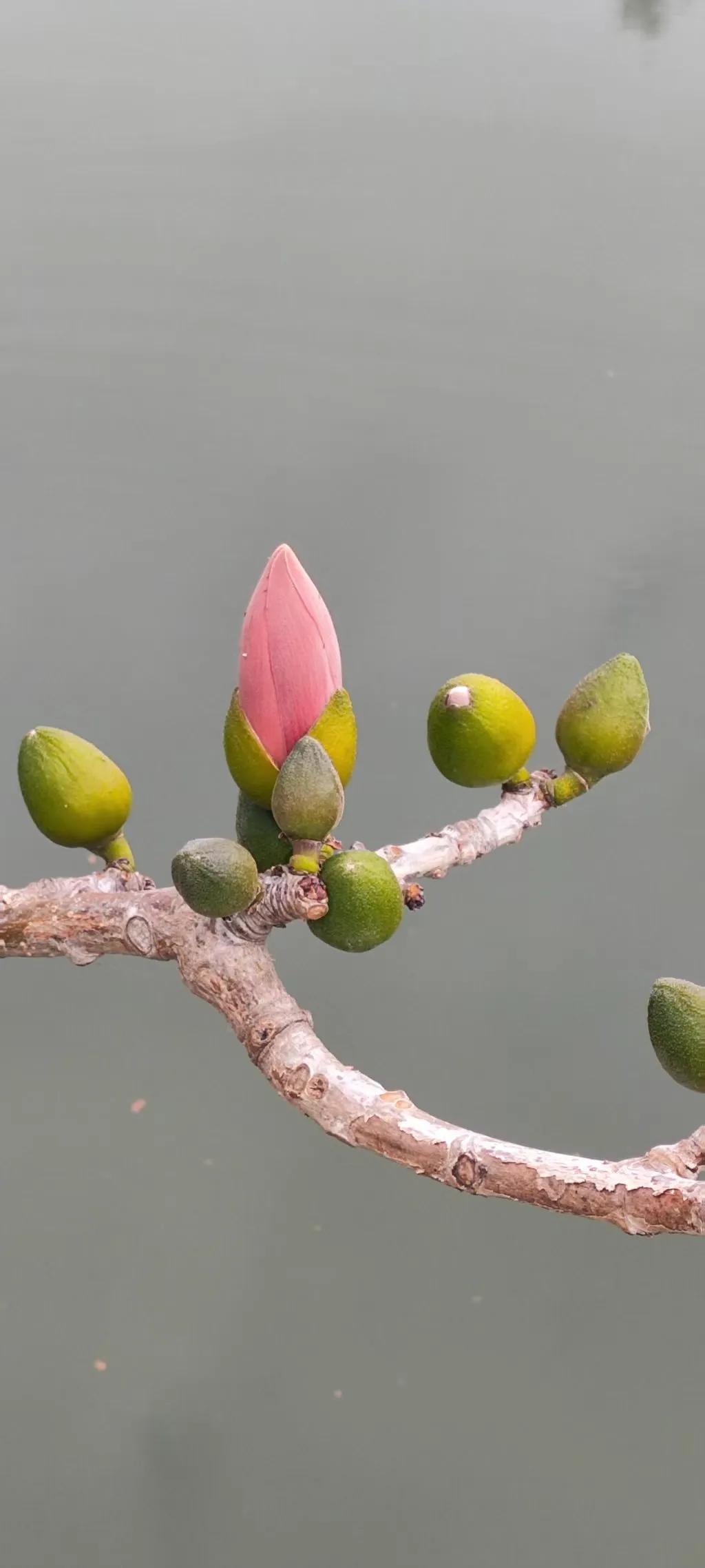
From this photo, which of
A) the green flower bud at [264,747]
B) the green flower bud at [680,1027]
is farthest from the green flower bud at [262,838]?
the green flower bud at [680,1027]

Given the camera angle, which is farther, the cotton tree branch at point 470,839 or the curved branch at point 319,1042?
the cotton tree branch at point 470,839

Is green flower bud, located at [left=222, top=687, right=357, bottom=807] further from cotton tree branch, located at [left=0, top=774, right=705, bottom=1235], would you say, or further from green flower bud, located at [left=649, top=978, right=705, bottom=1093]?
green flower bud, located at [left=649, top=978, right=705, bottom=1093]

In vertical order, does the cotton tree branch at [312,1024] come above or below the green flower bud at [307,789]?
below

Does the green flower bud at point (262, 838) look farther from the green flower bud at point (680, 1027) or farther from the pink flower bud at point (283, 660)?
the green flower bud at point (680, 1027)

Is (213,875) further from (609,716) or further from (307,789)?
(609,716)

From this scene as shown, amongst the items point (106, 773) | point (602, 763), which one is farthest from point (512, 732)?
point (106, 773)

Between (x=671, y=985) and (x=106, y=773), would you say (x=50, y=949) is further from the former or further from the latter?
(x=671, y=985)
